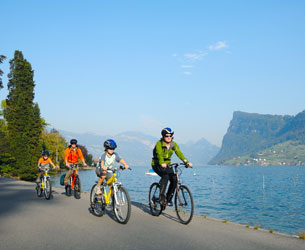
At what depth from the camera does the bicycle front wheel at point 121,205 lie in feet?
26.2

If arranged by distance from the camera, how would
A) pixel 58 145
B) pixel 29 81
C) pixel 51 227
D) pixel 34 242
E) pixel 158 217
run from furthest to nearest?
pixel 58 145 → pixel 29 81 → pixel 158 217 → pixel 51 227 → pixel 34 242

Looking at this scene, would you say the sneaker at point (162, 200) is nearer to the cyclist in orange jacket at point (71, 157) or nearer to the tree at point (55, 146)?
the cyclist in orange jacket at point (71, 157)

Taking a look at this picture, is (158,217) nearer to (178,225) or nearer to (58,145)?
(178,225)

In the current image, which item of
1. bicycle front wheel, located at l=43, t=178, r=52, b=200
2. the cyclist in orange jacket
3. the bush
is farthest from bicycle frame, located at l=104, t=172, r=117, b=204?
the bush

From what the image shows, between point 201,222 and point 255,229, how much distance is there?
142 centimetres

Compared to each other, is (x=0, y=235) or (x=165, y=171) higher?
(x=165, y=171)

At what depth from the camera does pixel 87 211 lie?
10141 mm

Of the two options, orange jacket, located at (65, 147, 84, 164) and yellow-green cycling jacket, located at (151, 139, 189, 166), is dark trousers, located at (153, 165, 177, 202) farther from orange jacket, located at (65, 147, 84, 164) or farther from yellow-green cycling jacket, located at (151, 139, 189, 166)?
orange jacket, located at (65, 147, 84, 164)

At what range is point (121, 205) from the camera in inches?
324

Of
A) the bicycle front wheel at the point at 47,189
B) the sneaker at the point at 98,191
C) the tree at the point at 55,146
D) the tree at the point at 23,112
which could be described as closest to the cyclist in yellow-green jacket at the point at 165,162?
the sneaker at the point at 98,191

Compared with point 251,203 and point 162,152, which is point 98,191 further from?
point 251,203

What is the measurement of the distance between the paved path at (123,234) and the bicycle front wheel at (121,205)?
201mm

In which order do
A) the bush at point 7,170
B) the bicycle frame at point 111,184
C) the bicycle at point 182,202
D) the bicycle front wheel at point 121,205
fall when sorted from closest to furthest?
the bicycle front wheel at point 121,205, the bicycle at point 182,202, the bicycle frame at point 111,184, the bush at point 7,170

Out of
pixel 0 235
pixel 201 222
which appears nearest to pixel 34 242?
pixel 0 235
